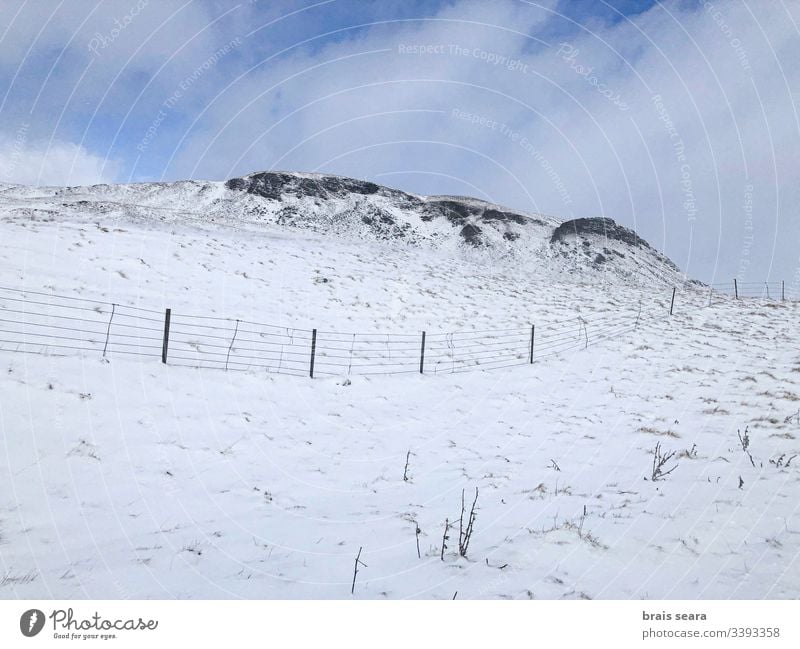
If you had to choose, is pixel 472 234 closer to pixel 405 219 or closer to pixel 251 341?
pixel 405 219

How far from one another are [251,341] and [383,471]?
7375mm

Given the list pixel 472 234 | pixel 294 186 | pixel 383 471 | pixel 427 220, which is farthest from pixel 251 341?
pixel 294 186

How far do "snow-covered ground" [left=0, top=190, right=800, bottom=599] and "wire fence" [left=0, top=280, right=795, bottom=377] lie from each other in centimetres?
78

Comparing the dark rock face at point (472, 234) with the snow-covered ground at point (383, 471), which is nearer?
the snow-covered ground at point (383, 471)

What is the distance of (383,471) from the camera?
698cm

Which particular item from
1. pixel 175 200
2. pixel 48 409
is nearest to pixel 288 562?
pixel 48 409

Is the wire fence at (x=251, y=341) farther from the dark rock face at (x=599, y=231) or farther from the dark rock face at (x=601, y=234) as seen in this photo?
the dark rock face at (x=599, y=231)

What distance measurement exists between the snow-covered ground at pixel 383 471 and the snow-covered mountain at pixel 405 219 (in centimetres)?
3699

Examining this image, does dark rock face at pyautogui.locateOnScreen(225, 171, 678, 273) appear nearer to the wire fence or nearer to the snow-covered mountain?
the snow-covered mountain

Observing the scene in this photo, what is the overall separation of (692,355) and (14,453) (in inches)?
701

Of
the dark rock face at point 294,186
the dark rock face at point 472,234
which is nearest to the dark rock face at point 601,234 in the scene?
the dark rock face at point 472,234

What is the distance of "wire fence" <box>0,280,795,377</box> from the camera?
9.58m

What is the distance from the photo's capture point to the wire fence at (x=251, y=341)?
31.4ft

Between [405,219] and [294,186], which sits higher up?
[294,186]
